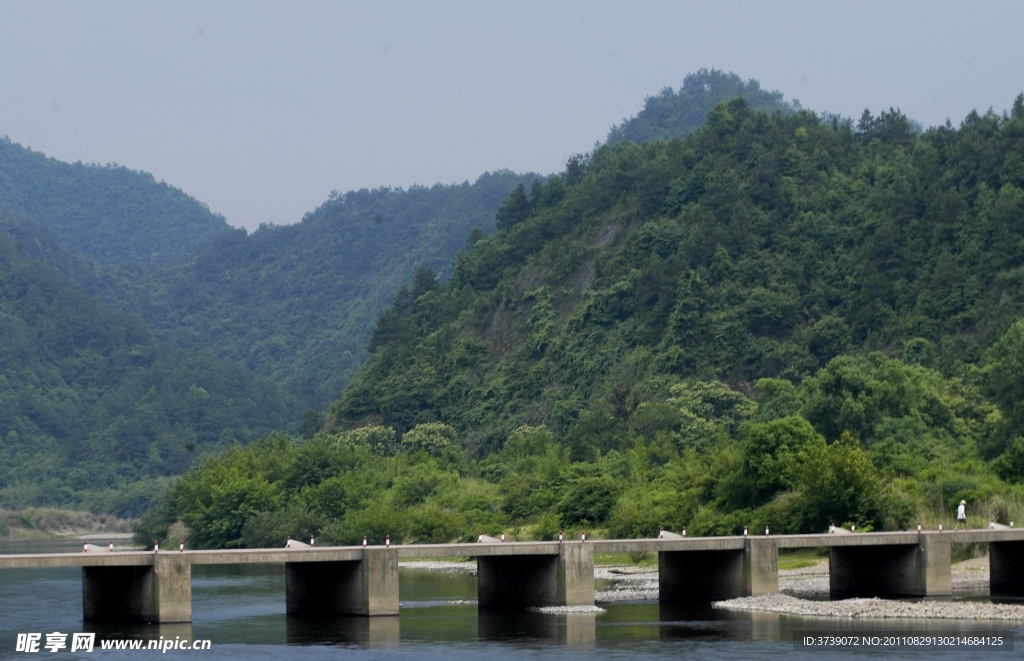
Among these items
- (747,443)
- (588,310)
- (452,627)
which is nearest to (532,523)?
(747,443)

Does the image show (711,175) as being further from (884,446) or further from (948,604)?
(948,604)

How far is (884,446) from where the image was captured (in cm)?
7988

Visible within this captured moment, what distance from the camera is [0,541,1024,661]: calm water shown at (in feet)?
157

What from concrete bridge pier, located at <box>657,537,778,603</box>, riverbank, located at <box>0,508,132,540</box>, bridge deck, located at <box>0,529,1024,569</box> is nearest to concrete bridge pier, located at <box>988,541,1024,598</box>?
bridge deck, located at <box>0,529,1024,569</box>

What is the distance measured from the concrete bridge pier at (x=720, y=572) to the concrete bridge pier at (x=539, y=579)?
534 cm

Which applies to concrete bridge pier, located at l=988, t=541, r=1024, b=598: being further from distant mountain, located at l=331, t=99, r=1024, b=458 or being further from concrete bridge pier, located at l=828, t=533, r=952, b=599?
distant mountain, located at l=331, t=99, r=1024, b=458

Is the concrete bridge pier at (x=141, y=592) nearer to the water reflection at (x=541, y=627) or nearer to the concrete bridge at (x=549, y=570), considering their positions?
the concrete bridge at (x=549, y=570)

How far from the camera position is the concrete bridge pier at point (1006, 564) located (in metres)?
63.1

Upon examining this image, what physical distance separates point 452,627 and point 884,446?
104 ft

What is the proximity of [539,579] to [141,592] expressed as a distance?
14.5 meters

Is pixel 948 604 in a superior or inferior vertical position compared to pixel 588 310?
inferior

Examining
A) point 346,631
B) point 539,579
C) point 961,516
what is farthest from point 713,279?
point 346,631

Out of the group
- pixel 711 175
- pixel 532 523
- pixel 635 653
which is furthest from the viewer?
pixel 711 175

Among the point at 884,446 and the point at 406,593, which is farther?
the point at 884,446
